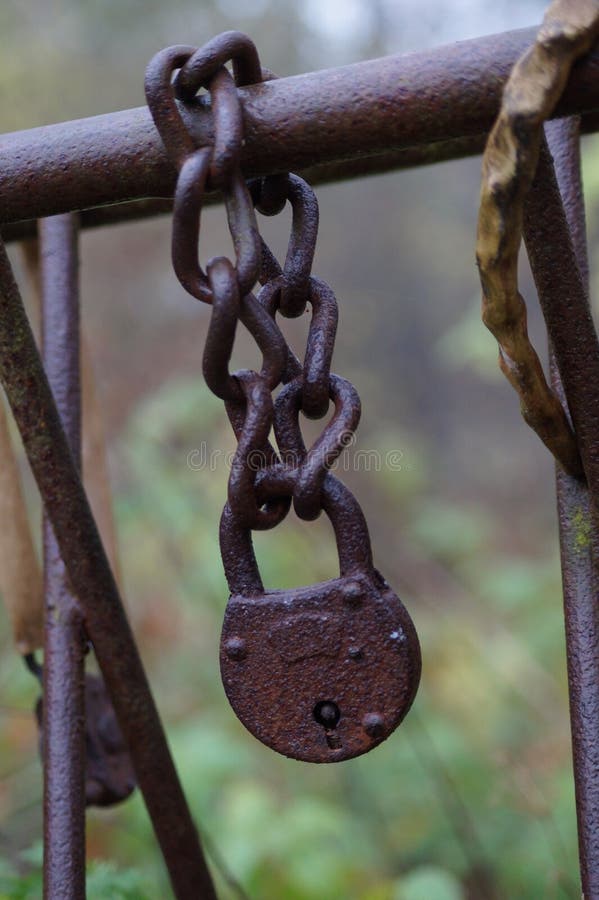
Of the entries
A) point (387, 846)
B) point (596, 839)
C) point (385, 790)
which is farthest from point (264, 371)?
point (385, 790)

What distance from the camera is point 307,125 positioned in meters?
0.58

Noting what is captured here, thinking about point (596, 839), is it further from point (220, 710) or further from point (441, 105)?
point (220, 710)

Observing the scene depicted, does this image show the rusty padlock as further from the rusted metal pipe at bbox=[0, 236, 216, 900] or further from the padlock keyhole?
the rusted metal pipe at bbox=[0, 236, 216, 900]

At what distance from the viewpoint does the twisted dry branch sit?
523mm

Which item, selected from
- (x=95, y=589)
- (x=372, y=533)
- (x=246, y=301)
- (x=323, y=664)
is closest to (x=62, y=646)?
(x=95, y=589)

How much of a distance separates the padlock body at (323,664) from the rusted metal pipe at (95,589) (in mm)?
200

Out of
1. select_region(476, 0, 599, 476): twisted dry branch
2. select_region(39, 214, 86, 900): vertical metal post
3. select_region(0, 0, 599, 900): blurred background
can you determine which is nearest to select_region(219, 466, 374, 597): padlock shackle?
select_region(476, 0, 599, 476): twisted dry branch

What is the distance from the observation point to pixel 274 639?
644mm

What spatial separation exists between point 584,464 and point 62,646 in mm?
504

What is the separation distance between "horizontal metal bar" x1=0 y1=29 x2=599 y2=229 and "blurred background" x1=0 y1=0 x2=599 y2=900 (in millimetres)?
769

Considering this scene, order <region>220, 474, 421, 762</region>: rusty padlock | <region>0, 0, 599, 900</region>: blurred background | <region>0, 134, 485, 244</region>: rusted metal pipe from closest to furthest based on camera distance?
<region>220, 474, 421, 762</region>: rusty padlock → <region>0, 134, 485, 244</region>: rusted metal pipe → <region>0, 0, 599, 900</region>: blurred background

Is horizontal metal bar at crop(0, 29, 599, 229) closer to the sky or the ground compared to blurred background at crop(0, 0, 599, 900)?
closer to the sky

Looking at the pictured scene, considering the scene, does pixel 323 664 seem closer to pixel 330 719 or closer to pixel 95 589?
pixel 330 719

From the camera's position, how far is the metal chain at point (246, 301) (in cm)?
57
